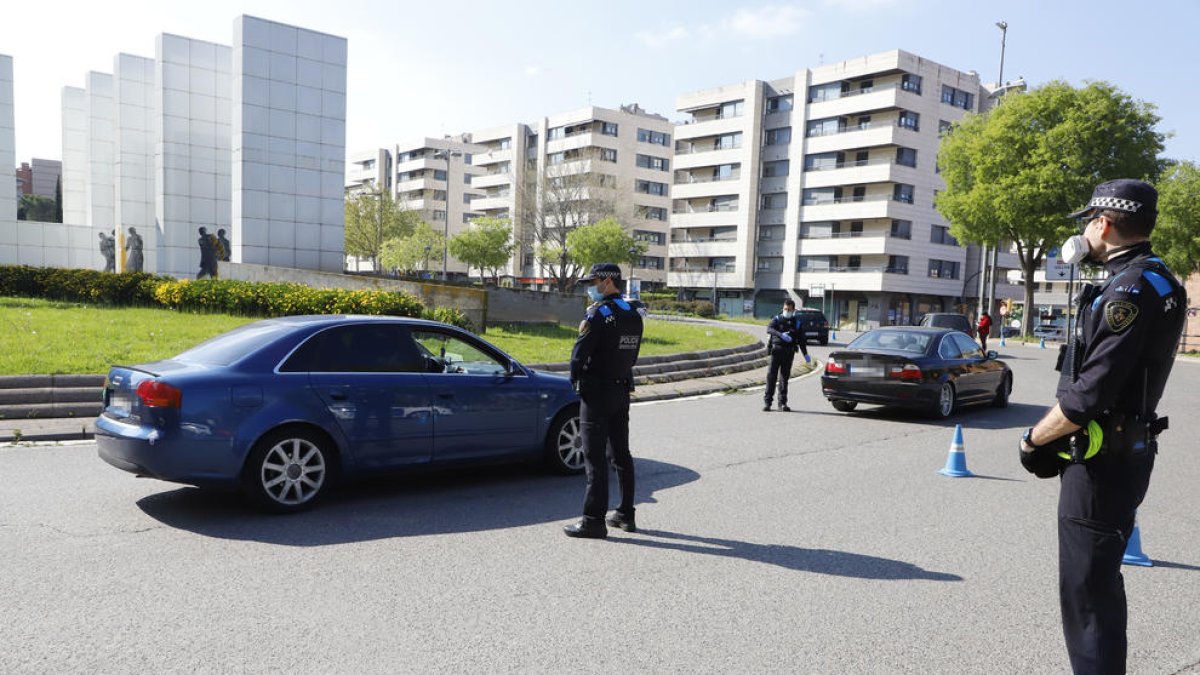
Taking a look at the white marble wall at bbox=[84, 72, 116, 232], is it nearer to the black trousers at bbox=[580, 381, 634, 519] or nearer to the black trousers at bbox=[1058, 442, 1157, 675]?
the black trousers at bbox=[580, 381, 634, 519]

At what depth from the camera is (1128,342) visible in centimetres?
286

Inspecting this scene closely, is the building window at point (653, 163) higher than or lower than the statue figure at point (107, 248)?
higher

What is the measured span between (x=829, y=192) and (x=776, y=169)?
592cm

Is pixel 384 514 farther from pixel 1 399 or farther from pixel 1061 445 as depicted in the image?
pixel 1 399

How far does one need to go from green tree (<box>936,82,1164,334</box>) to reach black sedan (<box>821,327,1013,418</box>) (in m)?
28.0

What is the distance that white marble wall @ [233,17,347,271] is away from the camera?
92.5ft

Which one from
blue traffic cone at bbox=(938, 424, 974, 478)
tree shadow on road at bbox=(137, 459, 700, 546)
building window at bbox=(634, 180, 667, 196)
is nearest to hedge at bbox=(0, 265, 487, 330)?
tree shadow on road at bbox=(137, 459, 700, 546)

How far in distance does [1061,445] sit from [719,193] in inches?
2679

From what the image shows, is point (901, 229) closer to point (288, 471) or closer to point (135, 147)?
point (135, 147)

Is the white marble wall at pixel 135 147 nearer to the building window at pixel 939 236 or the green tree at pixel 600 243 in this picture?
the green tree at pixel 600 243

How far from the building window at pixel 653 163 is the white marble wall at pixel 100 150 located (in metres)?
48.5

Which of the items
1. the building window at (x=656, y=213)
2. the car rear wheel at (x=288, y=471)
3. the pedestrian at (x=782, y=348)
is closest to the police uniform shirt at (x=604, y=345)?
the car rear wheel at (x=288, y=471)

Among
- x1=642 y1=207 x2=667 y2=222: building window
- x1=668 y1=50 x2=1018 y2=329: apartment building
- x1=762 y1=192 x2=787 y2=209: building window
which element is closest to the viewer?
x1=668 y1=50 x2=1018 y2=329: apartment building

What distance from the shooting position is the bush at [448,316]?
17266 mm
